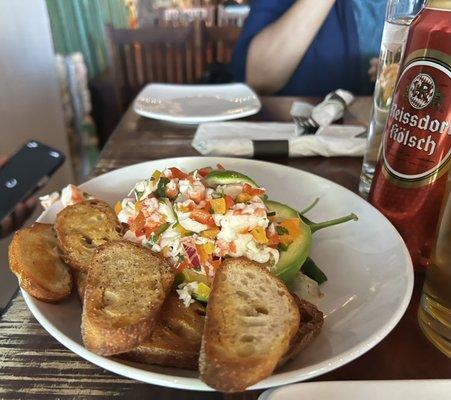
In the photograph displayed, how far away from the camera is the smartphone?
0.79 m

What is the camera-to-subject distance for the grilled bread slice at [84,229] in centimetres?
58

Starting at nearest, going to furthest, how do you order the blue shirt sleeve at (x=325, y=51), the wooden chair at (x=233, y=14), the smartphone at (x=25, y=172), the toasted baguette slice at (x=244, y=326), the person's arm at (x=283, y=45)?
the toasted baguette slice at (x=244, y=326), the smartphone at (x=25, y=172), the person's arm at (x=283, y=45), the blue shirt sleeve at (x=325, y=51), the wooden chair at (x=233, y=14)

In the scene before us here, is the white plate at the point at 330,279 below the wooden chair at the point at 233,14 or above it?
above

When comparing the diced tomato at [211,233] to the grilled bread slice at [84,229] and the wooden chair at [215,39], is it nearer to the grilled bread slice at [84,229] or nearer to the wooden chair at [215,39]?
the grilled bread slice at [84,229]

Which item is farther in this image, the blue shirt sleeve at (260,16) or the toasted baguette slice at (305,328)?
the blue shirt sleeve at (260,16)

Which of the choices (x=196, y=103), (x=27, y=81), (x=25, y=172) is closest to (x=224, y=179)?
(x=25, y=172)

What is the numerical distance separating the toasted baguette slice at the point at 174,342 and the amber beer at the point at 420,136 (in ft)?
1.06

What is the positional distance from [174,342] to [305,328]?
0.14 metres

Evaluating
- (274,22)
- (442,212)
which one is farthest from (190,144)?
(274,22)

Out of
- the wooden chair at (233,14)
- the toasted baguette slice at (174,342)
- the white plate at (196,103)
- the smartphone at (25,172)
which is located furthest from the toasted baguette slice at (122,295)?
the wooden chair at (233,14)

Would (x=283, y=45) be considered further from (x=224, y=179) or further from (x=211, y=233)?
(x=211, y=233)

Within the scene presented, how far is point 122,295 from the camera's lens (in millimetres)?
490

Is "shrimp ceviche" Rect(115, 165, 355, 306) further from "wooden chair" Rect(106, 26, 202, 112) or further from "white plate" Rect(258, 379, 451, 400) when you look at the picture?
"wooden chair" Rect(106, 26, 202, 112)

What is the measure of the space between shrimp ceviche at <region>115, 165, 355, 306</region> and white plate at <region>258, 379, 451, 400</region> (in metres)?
0.16
